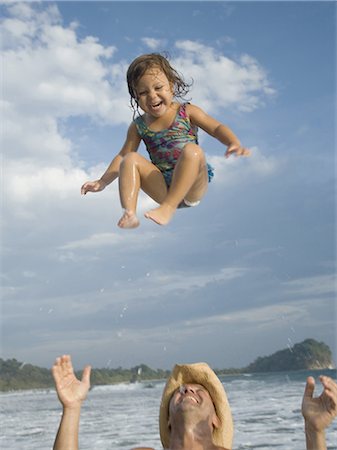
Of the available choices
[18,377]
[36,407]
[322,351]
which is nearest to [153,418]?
[36,407]

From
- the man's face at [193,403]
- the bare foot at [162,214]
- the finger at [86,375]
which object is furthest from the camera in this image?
the bare foot at [162,214]

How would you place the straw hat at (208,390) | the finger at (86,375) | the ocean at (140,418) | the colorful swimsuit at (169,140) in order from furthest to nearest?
the ocean at (140,418)
the colorful swimsuit at (169,140)
the straw hat at (208,390)
the finger at (86,375)

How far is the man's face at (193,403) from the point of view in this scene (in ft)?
13.4

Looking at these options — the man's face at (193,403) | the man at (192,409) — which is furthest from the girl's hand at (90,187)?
the man's face at (193,403)

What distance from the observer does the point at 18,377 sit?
22.5 m

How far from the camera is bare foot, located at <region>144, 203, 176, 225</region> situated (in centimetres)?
446

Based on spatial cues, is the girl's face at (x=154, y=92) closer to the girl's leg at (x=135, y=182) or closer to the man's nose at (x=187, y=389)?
the girl's leg at (x=135, y=182)

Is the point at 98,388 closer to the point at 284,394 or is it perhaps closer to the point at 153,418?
the point at 284,394

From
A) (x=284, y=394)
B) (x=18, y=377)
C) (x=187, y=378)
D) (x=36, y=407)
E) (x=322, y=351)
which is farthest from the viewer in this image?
(x=18, y=377)

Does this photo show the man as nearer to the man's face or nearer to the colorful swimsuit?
the man's face

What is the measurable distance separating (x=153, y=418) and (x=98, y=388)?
11.4 m

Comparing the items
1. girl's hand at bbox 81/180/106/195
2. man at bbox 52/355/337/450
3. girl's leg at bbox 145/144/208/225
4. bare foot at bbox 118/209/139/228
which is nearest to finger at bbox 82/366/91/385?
man at bbox 52/355/337/450

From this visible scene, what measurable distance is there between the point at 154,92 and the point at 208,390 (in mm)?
2071

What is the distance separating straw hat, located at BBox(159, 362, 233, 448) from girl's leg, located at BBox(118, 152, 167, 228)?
1039mm
